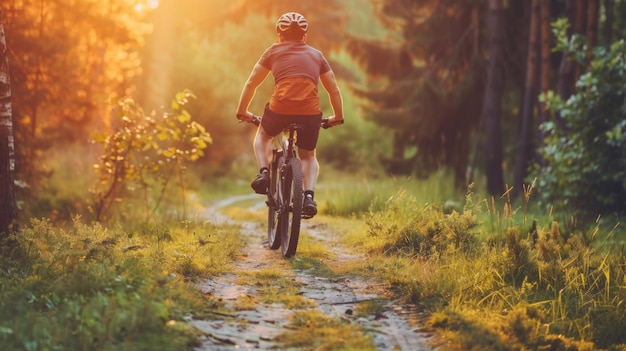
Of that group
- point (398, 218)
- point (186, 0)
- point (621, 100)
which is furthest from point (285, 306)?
point (186, 0)

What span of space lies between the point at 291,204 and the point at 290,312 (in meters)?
2.28

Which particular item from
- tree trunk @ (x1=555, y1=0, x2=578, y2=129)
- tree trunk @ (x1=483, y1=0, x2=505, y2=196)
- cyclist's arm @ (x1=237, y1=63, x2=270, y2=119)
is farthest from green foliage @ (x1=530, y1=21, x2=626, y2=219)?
cyclist's arm @ (x1=237, y1=63, x2=270, y2=119)

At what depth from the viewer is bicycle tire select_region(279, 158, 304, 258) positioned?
302 inches

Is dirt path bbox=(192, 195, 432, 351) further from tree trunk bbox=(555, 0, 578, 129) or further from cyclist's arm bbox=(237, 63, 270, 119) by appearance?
tree trunk bbox=(555, 0, 578, 129)

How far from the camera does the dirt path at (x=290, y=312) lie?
5.19 meters

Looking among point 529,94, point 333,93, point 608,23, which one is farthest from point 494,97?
point 333,93

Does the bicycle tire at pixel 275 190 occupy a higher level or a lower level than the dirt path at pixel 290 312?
higher

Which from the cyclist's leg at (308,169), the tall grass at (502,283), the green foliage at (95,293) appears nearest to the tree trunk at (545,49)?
the tall grass at (502,283)

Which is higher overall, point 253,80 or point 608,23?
point 608,23

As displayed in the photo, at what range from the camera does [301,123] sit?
792 centimetres

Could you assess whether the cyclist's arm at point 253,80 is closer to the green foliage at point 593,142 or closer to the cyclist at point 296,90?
the cyclist at point 296,90

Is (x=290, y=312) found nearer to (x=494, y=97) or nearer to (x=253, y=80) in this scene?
(x=253, y=80)

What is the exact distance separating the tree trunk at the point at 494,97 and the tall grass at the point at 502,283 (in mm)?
9690

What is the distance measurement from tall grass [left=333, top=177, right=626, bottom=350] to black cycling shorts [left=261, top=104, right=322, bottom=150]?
1.38m
